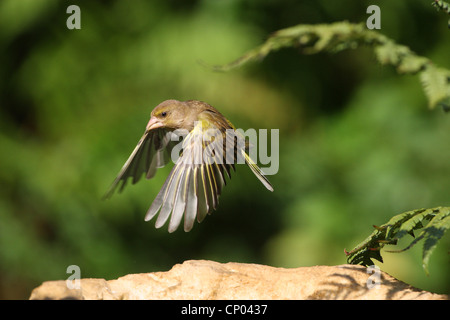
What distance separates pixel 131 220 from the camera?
4.50 meters

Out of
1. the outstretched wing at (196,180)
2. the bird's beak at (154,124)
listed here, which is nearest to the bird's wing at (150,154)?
the bird's beak at (154,124)

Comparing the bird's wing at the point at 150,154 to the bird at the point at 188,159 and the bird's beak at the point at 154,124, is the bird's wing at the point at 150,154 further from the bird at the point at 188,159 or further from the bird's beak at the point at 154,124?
the bird's beak at the point at 154,124

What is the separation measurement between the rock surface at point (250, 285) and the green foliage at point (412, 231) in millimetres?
75

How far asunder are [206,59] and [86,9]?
3.22ft

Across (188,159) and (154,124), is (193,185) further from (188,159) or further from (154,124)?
(154,124)

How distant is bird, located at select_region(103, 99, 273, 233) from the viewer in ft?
8.38

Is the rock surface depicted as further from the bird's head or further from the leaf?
the bird's head

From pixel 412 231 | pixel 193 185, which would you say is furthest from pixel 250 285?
pixel 193 185

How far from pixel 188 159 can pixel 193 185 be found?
0.16 m

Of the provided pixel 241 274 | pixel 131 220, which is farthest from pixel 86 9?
pixel 241 274

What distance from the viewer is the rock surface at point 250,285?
2.02 m

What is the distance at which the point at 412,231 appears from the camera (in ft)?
6.36

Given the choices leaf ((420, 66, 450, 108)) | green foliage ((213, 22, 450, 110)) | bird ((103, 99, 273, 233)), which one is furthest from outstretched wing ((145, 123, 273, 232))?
leaf ((420, 66, 450, 108))

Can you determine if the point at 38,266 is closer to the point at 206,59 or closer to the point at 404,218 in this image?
the point at 206,59
